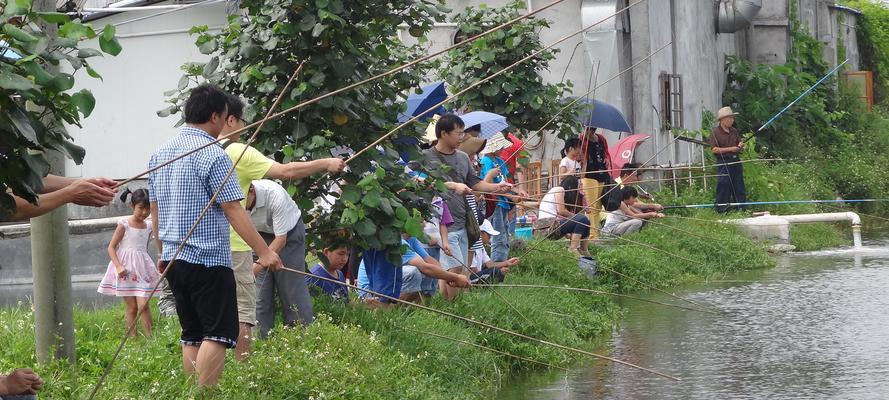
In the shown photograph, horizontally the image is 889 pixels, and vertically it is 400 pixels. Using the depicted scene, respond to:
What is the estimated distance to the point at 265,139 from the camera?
29.9 feet

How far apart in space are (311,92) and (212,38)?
878 millimetres

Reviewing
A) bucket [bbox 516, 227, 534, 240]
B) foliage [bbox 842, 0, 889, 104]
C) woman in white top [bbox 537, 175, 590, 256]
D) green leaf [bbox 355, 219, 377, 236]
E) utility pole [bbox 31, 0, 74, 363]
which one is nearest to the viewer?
utility pole [bbox 31, 0, 74, 363]

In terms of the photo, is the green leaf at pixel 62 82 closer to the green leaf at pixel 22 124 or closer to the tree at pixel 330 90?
the green leaf at pixel 22 124

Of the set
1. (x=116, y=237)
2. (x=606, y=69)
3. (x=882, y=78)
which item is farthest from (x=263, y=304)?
(x=882, y=78)

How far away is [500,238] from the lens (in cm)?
1284


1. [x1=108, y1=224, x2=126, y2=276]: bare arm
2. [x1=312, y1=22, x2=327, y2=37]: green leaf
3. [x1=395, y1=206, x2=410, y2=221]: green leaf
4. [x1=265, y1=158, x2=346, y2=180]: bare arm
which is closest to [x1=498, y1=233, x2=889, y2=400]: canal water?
[x1=395, y1=206, x2=410, y2=221]: green leaf

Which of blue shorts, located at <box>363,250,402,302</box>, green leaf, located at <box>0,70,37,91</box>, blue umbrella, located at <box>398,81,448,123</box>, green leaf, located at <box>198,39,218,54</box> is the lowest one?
blue shorts, located at <box>363,250,402,302</box>

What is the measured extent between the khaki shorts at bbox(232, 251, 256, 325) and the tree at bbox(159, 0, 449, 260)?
1002 mm

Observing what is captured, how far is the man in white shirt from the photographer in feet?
27.1

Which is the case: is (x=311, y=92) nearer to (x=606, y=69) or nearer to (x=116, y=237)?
(x=116, y=237)

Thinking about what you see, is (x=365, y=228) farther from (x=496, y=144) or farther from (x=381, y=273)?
(x=496, y=144)

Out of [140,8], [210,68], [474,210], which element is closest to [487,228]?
[474,210]

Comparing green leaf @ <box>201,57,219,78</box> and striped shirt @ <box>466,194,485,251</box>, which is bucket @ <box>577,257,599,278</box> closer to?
striped shirt @ <box>466,194,485,251</box>

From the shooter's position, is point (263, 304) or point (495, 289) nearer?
point (263, 304)
